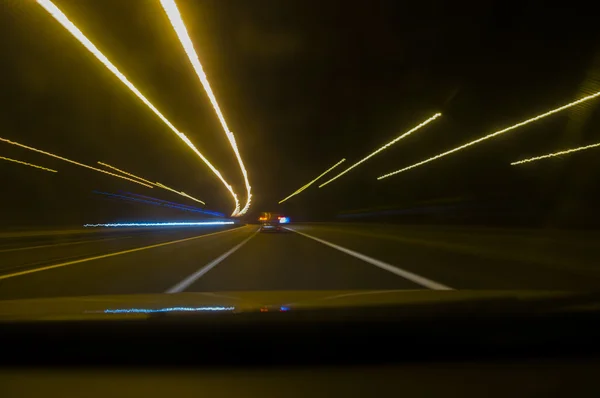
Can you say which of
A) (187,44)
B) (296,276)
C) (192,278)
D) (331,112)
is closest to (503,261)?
(296,276)

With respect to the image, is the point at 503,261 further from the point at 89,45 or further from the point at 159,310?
the point at 159,310

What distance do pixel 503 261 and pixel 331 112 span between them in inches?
333

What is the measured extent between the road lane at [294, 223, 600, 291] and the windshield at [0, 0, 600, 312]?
8 centimetres

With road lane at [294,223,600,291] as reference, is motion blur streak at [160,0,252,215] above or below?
above

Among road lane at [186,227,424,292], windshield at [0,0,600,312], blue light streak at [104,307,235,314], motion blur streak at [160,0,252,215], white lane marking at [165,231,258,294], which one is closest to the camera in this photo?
blue light streak at [104,307,235,314]

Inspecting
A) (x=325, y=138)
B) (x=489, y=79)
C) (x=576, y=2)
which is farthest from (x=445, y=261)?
(x=325, y=138)

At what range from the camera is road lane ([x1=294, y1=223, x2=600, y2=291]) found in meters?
11.8

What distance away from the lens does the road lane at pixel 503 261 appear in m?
11.8

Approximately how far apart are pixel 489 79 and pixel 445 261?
544cm

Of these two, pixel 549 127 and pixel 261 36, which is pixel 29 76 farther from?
pixel 549 127

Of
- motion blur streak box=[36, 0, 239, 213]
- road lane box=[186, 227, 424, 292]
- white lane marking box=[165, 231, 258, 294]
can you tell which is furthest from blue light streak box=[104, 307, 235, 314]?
motion blur streak box=[36, 0, 239, 213]

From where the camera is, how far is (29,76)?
15781mm

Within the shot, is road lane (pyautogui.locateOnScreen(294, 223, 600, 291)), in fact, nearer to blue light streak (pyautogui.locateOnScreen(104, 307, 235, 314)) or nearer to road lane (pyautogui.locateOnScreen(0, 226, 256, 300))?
road lane (pyautogui.locateOnScreen(0, 226, 256, 300))

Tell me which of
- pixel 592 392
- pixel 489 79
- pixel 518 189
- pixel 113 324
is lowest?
pixel 592 392
